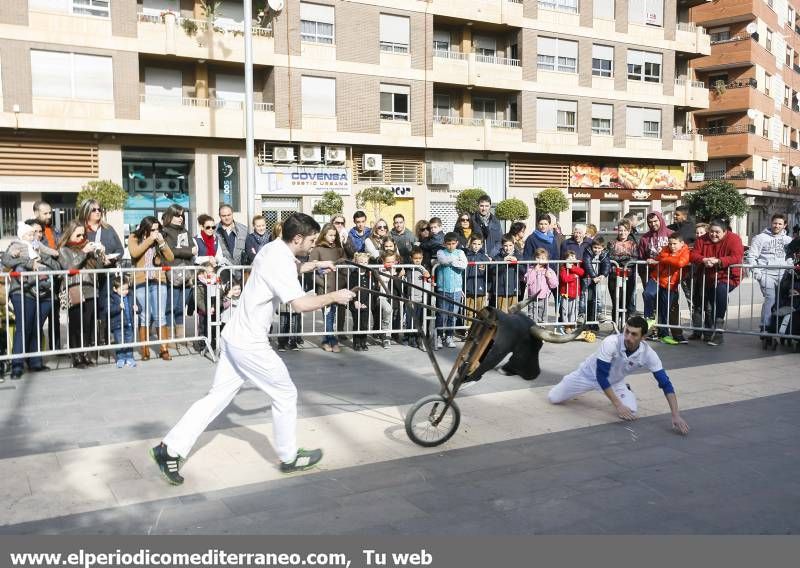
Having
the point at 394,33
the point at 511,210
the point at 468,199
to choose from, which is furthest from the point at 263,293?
the point at 394,33

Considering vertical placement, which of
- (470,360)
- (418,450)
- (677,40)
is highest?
(677,40)

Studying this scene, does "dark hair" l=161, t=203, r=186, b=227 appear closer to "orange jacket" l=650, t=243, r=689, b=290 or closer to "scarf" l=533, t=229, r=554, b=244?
"scarf" l=533, t=229, r=554, b=244

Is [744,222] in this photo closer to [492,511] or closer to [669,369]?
[669,369]

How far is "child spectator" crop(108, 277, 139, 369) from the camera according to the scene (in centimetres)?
904

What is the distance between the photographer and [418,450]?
19.3ft

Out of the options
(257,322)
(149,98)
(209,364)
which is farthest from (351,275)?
(149,98)

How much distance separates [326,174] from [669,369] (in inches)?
883

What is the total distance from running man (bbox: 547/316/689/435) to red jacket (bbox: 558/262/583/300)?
4.67 m

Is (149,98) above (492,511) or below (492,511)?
above

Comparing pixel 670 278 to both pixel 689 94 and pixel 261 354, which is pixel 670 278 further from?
pixel 689 94

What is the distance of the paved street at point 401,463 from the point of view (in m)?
4.45

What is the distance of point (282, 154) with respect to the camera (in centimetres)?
2891

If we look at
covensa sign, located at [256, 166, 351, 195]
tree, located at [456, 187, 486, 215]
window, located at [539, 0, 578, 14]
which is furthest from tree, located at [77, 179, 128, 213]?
window, located at [539, 0, 578, 14]

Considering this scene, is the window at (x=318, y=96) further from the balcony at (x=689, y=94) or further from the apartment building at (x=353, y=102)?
the balcony at (x=689, y=94)
